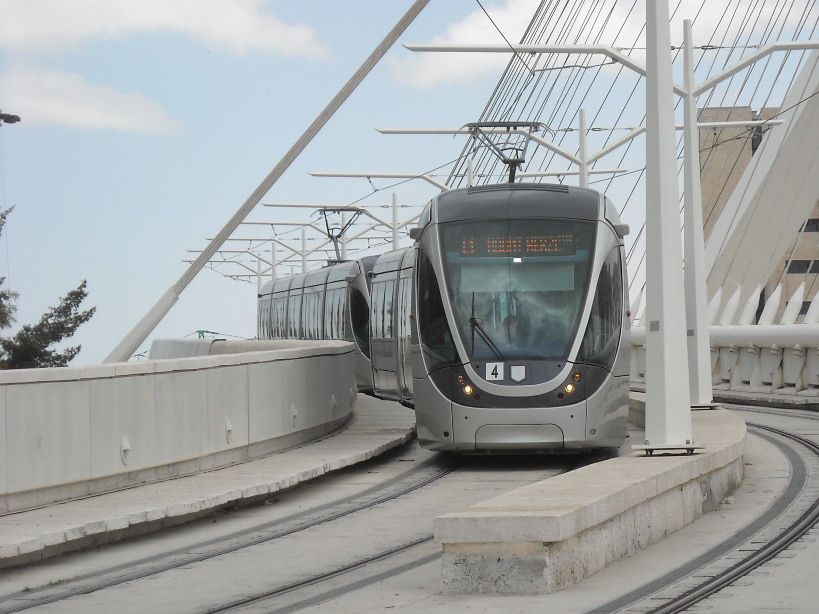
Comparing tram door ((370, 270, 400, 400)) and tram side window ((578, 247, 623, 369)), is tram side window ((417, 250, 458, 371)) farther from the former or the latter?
tram door ((370, 270, 400, 400))

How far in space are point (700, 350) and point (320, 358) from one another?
525cm

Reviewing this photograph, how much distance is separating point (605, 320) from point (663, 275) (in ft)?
8.79

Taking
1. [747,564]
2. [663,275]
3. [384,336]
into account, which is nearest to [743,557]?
[747,564]

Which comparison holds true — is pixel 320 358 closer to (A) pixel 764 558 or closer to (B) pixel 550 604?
(A) pixel 764 558

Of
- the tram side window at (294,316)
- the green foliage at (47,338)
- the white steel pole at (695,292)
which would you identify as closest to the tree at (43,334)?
the green foliage at (47,338)

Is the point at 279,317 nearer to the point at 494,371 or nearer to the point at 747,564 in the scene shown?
the point at 494,371

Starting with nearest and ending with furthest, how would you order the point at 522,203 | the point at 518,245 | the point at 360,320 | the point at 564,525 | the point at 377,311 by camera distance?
1. the point at 564,525
2. the point at 518,245
3. the point at 522,203
4. the point at 377,311
5. the point at 360,320

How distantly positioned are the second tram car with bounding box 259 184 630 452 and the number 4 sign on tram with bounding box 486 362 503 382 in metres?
0.02

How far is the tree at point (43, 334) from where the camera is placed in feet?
218

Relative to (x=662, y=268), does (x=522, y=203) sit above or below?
above

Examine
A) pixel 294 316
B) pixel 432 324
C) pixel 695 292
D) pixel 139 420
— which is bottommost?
pixel 139 420

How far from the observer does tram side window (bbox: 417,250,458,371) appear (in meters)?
17.5

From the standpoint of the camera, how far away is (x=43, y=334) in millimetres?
68688

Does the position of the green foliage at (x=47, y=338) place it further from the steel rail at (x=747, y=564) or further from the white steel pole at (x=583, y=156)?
the steel rail at (x=747, y=564)
